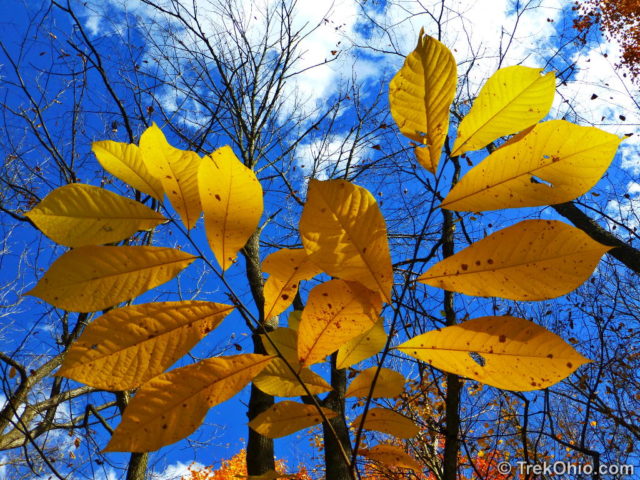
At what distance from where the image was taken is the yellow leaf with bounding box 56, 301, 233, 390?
393 millimetres

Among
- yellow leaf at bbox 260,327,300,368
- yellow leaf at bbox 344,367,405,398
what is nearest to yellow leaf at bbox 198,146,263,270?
yellow leaf at bbox 260,327,300,368

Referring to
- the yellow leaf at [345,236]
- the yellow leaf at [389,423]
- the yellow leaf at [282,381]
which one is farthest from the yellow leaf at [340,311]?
the yellow leaf at [389,423]

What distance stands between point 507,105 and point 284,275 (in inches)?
12.7

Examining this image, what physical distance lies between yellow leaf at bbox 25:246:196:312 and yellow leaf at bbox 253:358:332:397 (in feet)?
0.65

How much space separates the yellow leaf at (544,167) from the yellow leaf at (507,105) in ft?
Answer: 0.07

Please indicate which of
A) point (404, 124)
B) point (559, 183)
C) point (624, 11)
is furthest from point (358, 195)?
point (624, 11)

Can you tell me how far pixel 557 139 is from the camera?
412mm

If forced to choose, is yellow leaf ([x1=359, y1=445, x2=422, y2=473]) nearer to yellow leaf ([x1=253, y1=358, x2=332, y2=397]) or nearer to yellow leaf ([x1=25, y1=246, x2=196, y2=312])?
yellow leaf ([x1=253, y1=358, x2=332, y2=397])

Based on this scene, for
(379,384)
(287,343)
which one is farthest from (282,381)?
(379,384)

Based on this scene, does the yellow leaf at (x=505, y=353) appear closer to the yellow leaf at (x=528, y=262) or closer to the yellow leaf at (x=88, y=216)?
the yellow leaf at (x=528, y=262)

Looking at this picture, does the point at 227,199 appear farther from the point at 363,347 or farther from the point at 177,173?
the point at 363,347

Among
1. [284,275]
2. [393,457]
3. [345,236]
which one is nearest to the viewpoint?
[345,236]

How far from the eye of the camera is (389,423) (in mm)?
604

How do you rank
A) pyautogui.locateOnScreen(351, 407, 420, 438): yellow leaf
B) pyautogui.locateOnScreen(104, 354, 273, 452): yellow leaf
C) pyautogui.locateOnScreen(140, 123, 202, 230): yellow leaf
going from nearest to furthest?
pyautogui.locateOnScreen(104, 354, 273, 452): yellow leaf < pyautogui.locateOnScreen(140, 123, 202, 230): yellow leaf < pyautogui.locateOnScreen(351, 407, 420, 438): yellow leaf
